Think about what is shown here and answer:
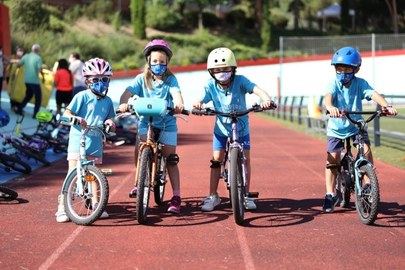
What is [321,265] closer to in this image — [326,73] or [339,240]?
[339,240]

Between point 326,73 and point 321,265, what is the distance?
33301 millimetres

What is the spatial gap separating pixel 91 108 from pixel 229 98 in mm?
1429

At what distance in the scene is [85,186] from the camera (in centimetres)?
688

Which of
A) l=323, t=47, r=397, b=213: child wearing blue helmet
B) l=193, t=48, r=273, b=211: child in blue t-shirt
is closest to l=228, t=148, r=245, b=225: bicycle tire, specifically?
l=193, t=48, r=273, b=211: child in blue t-shirt

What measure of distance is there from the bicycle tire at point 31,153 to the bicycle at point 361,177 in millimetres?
5494

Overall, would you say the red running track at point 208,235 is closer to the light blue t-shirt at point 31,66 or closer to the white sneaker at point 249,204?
the white sneaker at point 249,204

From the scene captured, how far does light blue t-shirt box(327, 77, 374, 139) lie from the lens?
7.30 m

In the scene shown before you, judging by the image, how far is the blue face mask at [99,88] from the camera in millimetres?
7062

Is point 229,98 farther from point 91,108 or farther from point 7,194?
point 7,194

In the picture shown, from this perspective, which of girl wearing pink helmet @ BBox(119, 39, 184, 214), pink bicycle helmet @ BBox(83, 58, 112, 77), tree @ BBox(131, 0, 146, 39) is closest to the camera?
pink bicycle helmet @ BBox(83, 58, 112, 77)

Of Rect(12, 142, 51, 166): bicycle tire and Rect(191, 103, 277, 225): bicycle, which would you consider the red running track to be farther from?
Rect(12, 142, 51, 166): bicycle tire

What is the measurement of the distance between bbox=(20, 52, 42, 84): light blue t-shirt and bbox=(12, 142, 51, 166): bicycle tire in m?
5.71

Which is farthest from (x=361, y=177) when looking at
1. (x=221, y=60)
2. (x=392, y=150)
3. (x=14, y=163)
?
(x=392, y=150)

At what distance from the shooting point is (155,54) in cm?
721
